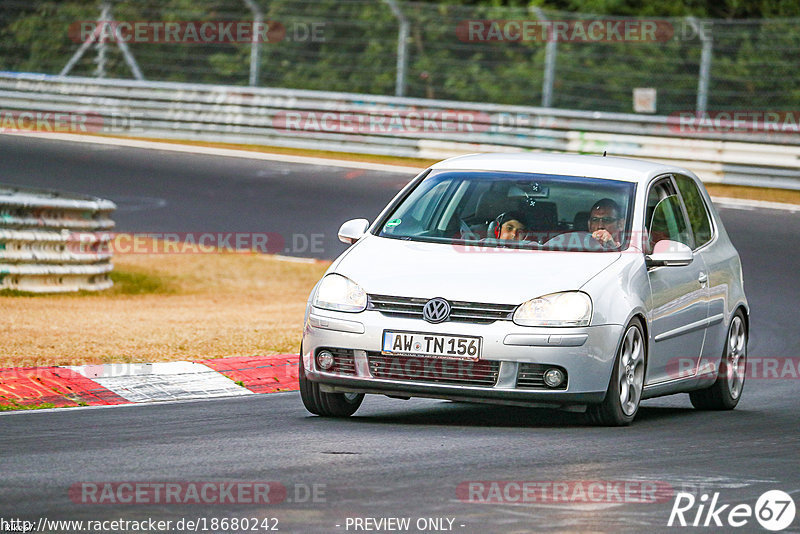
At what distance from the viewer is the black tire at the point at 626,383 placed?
8781mm

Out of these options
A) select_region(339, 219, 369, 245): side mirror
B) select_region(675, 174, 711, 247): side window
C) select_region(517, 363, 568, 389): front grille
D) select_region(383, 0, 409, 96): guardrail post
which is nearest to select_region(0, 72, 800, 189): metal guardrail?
select_region(383, 0, 409, 96): guardrail post

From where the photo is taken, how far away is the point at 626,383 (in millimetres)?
8992

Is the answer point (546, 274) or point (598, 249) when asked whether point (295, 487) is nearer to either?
point (546, 274)

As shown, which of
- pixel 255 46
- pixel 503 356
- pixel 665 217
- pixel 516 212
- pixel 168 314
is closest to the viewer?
pixel 503 356

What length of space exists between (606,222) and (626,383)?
1076 millimetres

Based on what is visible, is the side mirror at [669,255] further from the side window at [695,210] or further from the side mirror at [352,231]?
the side mirror at [352,231]

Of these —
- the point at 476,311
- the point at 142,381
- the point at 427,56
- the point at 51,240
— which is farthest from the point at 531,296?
the point at 427,56

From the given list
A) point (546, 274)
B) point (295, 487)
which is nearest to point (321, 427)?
point (546, 274)

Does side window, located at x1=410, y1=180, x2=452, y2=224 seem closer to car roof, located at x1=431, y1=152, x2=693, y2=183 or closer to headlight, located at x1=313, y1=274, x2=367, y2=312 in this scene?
car roof, located at x1=431, y1=152, x2=693, y2=183

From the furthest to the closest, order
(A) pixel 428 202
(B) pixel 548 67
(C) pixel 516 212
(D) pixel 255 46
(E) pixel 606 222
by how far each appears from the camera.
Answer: (D) pixel 255 46 → (B) pixel 548 67 → (A) pixel 428 202 → (C) pixel 516 212 → (E) pixel 606 222

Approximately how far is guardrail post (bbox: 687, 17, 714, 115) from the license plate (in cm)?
1761

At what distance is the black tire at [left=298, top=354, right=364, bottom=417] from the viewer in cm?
910

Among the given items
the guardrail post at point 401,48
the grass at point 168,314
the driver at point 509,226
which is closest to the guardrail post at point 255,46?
the guardrail post at point 401,48

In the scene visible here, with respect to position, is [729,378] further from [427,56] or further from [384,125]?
[427,56]
